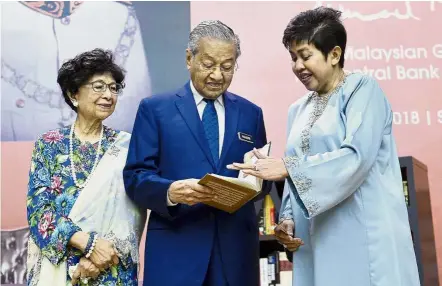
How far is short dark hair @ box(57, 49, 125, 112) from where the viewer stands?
2623 mm

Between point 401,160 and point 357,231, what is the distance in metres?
1.31

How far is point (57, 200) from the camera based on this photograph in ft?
8.02

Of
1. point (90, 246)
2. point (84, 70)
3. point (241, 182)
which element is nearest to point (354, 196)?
point (241, 182)

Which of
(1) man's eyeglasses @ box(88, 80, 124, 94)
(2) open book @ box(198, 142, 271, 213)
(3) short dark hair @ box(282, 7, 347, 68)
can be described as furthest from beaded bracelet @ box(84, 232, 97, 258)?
(3) short dark hair @ box(282, 7, 347, 68)

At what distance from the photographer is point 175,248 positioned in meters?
2.28

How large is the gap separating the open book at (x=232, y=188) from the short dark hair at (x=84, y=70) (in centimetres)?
77

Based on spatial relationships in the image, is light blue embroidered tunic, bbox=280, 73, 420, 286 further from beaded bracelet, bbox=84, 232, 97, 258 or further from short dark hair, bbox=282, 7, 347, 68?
beaded bracelet, bbox=84, 232, 97, 258

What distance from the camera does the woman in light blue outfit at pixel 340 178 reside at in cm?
201

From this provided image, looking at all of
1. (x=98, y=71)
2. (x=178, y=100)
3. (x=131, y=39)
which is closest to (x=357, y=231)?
(x=178, y=100)

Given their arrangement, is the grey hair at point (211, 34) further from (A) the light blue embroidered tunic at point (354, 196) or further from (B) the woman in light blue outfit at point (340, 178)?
(A) the light blue embroidered tunic at point (354, 196)

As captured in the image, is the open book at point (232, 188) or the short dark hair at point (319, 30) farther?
the short dark hair at point (319, 30)

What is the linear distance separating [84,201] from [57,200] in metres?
0.10

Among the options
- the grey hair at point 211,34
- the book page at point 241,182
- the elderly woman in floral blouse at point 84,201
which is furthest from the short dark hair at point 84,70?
the book page at point 241,182

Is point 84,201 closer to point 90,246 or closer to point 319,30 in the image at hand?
point 90,246
